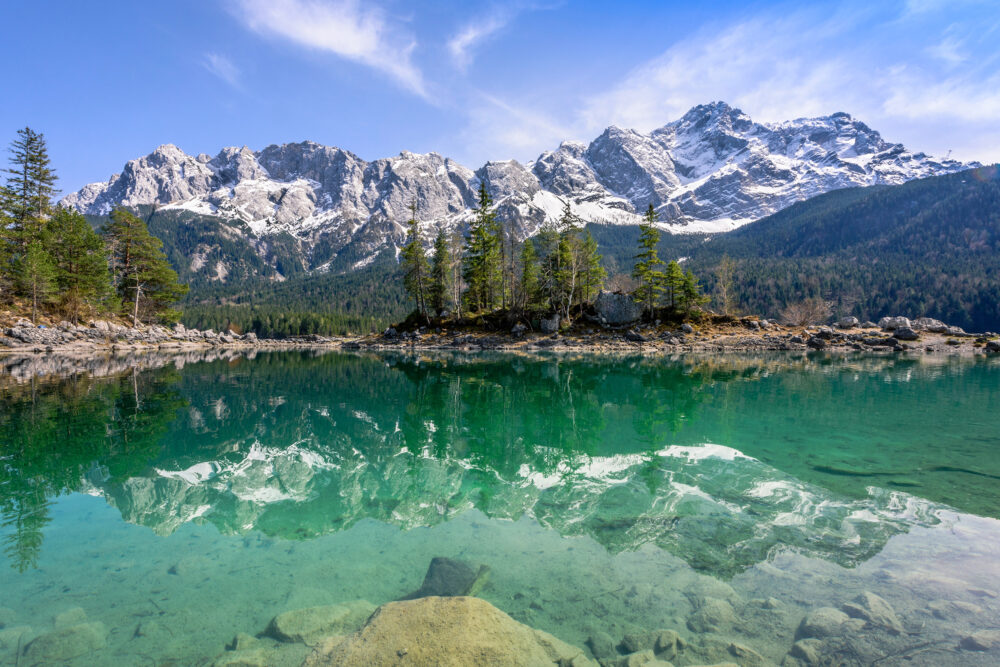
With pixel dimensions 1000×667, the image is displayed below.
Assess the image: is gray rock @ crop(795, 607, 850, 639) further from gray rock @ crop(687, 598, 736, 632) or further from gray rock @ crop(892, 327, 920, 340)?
gray rock @ crop(892, 327, 920, 340)

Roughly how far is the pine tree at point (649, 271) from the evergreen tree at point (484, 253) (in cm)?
1975

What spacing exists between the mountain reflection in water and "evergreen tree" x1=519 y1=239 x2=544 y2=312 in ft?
118

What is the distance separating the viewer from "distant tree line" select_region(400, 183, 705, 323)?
188ft

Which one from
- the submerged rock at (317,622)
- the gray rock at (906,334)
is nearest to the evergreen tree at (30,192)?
the submerged rock at (317,622)

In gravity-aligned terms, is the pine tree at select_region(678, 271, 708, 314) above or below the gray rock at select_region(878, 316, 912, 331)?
above

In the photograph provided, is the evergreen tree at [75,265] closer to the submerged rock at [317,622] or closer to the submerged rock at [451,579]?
the submerged rock at [317,622]

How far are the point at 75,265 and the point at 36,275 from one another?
24.3 ft

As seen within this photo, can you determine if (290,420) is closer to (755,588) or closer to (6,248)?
(755,588)

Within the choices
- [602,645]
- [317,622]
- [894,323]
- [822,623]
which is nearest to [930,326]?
[894,323]

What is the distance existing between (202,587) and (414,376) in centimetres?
2706

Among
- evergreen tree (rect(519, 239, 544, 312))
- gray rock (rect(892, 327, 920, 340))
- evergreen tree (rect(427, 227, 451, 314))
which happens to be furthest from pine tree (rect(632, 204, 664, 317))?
gray rock (rect(892, 327, 920, 340))

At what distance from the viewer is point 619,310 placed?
5959 cm

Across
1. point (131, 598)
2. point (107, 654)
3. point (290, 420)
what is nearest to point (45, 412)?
point (290, 420)

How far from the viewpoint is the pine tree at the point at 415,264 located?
6366 centimetres
